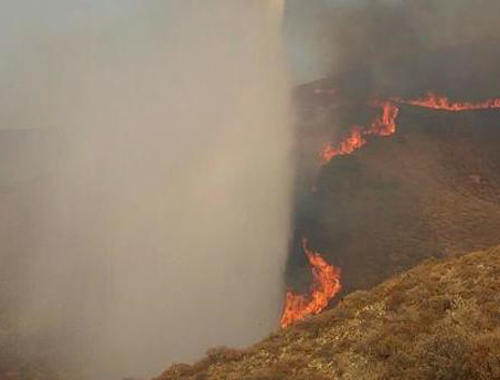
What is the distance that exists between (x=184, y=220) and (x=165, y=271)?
38.4 ft

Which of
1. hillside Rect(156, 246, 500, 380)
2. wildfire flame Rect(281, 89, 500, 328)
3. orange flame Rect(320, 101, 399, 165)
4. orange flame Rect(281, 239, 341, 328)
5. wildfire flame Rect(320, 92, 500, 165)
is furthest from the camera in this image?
wildfire flame Rect(320, 92, 500, 165)

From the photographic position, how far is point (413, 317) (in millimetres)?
18812

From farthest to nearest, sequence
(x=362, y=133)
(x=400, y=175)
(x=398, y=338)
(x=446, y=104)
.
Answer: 1. (x=446, y=104)
2. (x=362, y=133)
3. (x=400, y=175)
4. (x=398, y=338)

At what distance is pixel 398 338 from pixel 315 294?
37.5 meters

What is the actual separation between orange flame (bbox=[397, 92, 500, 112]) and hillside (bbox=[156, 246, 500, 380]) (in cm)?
7069

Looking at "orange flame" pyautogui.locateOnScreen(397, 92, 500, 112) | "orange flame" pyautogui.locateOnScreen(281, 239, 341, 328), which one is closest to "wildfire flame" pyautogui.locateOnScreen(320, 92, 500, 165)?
"orange flame" pyautogui.locateOnScreen(397, 92, 500, 112)

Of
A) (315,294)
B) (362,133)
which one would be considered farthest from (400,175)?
(315,294)

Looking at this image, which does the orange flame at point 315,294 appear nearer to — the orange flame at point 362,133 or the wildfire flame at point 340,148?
the wildfire flame at point 340,148

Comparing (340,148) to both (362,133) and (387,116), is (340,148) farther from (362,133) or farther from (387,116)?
(387,116)

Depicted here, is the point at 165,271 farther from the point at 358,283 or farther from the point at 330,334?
the point at 330,334

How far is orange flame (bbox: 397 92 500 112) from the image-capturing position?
295 feet

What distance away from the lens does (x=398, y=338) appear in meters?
17.1

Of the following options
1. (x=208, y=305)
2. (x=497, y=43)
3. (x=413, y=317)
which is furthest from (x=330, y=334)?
(x=497, y=43)

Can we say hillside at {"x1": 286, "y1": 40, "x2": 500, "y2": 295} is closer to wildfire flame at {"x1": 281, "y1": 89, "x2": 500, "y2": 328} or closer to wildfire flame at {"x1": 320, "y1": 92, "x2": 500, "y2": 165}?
wildfire flame at {"x1": 281, "y1": 89, "x2": 500, "y2": 328}
